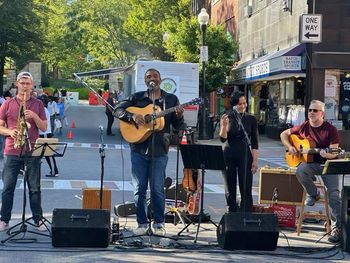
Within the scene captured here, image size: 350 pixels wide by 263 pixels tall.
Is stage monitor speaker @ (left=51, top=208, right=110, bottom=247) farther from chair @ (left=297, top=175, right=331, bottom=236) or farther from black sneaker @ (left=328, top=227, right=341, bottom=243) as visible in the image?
black sneaker @ (left=328, top=227, right=341, bottom=243)

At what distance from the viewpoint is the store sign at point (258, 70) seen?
88.2 ft

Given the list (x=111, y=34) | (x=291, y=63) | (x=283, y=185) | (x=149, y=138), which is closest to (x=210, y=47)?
(x=291, y=63)

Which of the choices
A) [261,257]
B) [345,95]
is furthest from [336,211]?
[345,95]

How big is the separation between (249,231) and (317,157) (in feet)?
5.20

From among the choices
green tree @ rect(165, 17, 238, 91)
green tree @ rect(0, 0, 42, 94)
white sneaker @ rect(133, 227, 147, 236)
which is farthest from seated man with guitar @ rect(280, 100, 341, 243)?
green tree @ rect(0, 0, 42, 94)

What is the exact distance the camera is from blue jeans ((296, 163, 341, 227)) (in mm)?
9375

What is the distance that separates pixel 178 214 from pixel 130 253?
6.40ft

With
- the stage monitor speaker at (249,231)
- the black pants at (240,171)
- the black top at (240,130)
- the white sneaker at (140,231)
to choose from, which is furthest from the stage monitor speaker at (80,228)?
the black top at (240,130)

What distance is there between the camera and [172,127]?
30.8ft

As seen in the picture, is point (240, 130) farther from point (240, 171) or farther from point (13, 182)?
point (13, 182)

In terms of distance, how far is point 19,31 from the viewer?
41000 mm

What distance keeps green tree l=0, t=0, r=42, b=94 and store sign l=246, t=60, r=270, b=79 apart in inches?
582

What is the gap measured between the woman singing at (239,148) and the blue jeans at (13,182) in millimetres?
2446

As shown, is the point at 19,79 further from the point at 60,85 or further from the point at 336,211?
the point at 60,85
